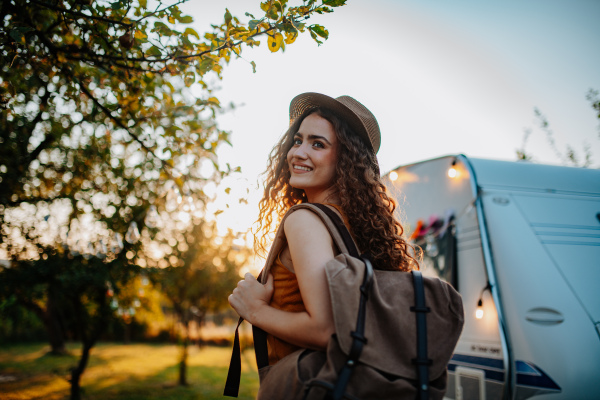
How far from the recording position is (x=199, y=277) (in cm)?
1155

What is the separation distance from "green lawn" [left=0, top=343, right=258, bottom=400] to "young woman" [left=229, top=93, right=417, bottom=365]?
6515 mm

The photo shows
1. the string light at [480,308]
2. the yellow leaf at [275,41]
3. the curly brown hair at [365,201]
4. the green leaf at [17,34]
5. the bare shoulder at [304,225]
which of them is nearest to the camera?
the bare shoulder at [304,225]

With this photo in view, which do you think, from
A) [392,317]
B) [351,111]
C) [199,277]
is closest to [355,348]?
[392,317]

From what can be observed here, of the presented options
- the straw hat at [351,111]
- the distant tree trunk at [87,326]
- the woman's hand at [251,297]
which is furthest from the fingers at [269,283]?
the distant tree trunk at [87,326]

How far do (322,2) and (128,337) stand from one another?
1138 inches

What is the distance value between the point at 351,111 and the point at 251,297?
1.02m

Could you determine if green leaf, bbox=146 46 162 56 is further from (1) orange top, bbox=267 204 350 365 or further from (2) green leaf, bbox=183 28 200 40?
(1) orange top, bbox=267 204 350 365

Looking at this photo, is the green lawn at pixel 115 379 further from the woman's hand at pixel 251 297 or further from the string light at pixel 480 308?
the string light at pixel 480 308

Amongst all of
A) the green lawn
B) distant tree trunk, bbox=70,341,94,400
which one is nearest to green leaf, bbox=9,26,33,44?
distant tree trunk, bbox=70,341,94,400

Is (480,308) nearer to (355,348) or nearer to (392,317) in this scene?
(392,317)

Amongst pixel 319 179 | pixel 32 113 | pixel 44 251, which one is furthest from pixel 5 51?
pixel 44 251

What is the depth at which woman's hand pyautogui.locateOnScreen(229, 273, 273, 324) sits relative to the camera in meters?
1.50

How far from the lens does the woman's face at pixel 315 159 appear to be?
1.83 meters

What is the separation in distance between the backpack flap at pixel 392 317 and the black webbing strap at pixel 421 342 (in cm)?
2
